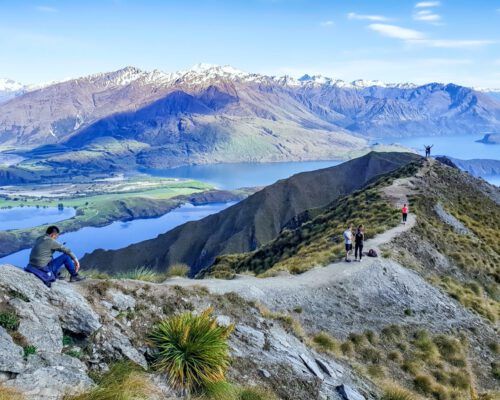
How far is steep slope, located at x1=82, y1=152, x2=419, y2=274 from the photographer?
393ft

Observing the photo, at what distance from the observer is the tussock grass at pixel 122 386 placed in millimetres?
9359

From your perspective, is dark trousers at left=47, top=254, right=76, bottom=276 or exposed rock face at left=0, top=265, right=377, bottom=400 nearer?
exposed rock face at left=0, top=265, right=377, bottom=400

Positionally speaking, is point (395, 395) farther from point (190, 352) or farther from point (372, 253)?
point (372, 253)

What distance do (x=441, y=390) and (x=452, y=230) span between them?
27.8 meters

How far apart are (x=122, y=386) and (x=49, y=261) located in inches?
235

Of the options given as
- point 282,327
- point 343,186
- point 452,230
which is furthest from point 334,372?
point 343,186

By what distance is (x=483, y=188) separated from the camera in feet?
237

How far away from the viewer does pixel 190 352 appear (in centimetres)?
1223

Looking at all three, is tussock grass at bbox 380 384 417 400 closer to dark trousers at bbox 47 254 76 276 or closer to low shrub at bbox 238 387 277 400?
low shrub at bbox 238 387 277 400

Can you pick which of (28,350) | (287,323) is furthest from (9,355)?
(287,323)

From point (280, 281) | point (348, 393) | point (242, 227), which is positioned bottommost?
point (242, 227)

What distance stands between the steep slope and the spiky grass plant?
9919 centimetres

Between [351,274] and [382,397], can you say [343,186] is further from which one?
[382,397]

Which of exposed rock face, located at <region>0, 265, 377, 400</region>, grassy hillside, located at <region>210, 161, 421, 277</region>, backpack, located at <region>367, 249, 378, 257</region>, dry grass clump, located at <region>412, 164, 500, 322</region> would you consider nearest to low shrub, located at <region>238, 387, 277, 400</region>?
exposed rock face, located at <region>0, 265, 377, 400</region>
